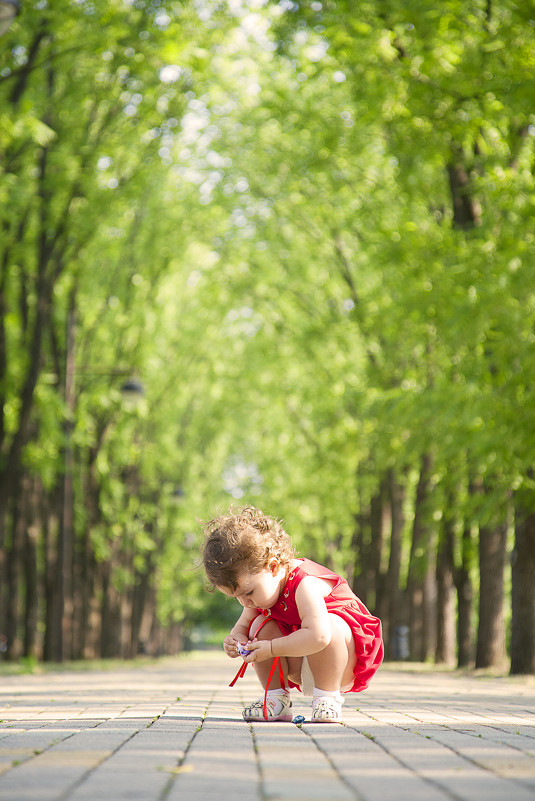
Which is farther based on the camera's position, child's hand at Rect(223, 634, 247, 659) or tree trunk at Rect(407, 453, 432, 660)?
tree trunk at Rect(407, 453, 432, 660)

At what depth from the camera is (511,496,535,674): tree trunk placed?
13891mm

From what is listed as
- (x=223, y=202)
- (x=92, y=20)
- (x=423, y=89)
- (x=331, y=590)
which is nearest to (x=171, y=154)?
(x=223, y=202)

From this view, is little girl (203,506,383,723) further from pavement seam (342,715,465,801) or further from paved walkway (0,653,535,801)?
pavement seam (342,715,465,801)

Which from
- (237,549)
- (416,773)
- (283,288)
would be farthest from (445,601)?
(416,773)

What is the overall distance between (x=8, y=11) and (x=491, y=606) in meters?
11.6

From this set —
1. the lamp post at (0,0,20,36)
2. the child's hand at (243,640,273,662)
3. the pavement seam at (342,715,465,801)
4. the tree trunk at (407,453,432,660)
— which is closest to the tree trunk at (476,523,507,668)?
the tree trunk at (407,453,432,660)

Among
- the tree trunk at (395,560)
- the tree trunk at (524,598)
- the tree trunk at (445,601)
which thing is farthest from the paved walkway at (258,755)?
the tree trunk at (395,560)

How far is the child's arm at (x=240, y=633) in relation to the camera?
553 cm

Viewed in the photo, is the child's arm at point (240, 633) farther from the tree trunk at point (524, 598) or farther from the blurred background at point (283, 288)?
the tree trunk at point (524, 598)

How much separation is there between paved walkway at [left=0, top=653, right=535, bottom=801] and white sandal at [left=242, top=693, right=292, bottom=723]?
0.13m

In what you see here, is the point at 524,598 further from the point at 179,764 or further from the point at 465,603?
the point at 179,764

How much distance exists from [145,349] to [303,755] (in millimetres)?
19506

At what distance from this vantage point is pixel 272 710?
5695 mm

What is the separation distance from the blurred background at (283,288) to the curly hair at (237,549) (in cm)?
35
